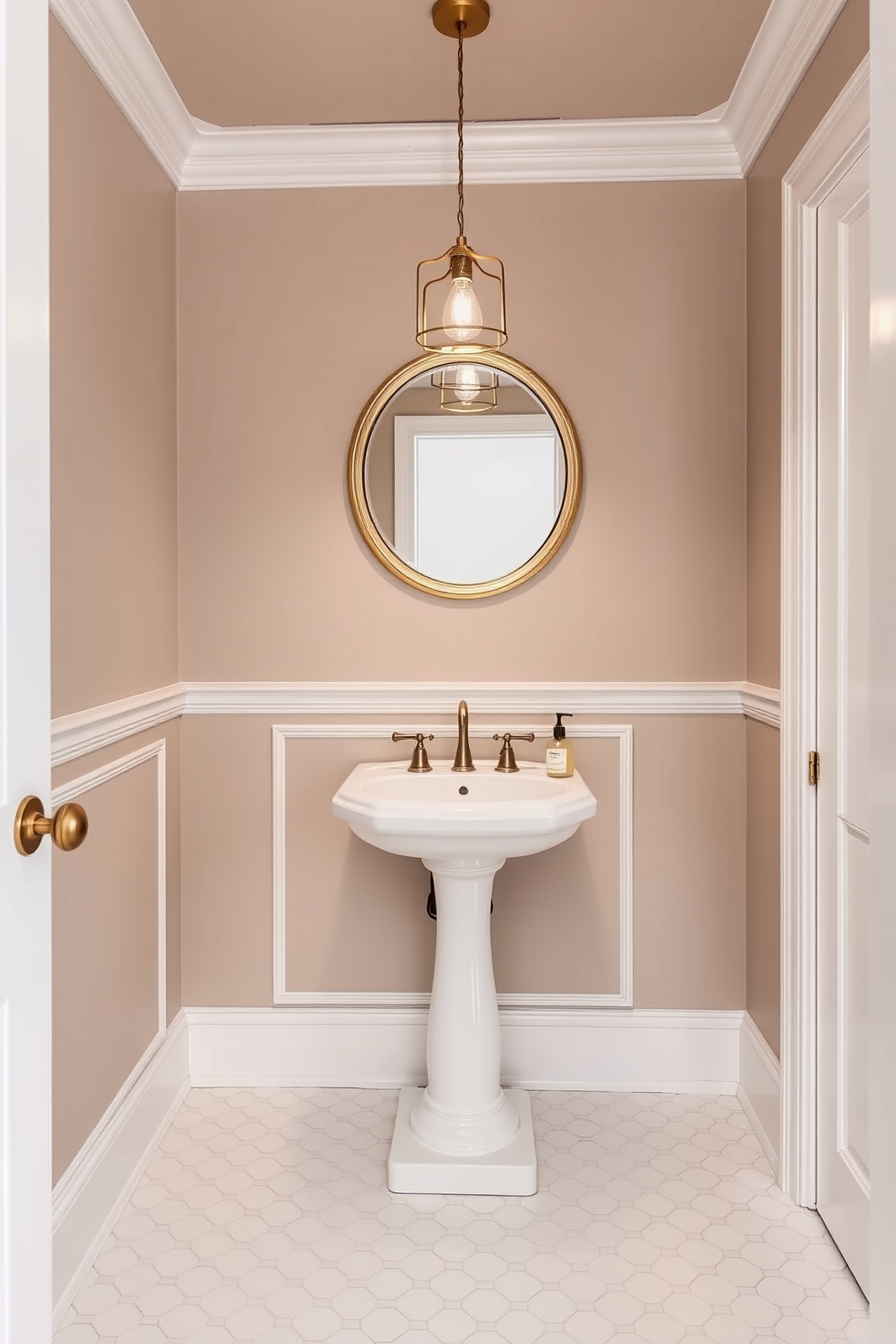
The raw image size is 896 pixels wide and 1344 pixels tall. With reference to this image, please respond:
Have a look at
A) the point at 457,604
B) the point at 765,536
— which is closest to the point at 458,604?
the point at 457,604

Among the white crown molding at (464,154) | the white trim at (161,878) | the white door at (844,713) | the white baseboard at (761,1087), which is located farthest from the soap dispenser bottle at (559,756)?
the white crown molding at (464,154)

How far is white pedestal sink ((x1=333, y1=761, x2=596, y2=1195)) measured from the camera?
2072 mm

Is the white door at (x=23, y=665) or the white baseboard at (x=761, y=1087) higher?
the white door at (x=23, y=665)

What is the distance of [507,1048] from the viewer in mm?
2643

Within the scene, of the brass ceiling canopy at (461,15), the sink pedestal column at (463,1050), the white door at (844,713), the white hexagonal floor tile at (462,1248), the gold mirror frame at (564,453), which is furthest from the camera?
the gold mirror frame at (564,453)

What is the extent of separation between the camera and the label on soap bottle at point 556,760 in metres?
2.45

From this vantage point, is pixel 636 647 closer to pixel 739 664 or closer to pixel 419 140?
pixel 739 664

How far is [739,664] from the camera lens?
8.57ft

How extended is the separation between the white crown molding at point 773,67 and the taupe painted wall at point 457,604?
17 cm

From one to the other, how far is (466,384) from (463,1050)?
163 centimetres

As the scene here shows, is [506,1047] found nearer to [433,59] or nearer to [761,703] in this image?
[761,703]

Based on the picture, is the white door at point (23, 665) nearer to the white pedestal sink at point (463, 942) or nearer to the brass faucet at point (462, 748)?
the white pedestal sink at point (463, 942)

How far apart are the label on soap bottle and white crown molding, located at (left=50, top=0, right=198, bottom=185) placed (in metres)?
1.70

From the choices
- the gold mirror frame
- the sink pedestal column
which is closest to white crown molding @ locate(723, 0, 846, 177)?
the gold mirror frame
